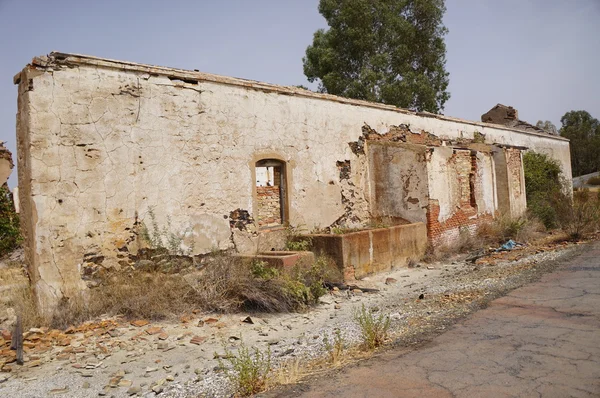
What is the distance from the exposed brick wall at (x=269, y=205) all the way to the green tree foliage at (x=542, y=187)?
837cm

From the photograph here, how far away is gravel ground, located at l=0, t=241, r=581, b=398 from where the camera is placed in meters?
4.39

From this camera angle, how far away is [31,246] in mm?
6402

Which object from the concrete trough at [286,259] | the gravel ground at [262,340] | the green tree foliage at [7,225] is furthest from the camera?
the green tree foliage at [7,225]

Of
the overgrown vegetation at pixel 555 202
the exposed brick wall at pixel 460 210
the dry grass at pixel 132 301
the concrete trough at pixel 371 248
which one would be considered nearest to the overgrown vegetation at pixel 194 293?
the dry grass at pixel 132 301

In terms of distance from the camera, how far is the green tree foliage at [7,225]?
39.7ft

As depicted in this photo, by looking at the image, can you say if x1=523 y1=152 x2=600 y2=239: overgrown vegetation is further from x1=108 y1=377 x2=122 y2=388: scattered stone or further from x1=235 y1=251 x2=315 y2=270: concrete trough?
x1=108 y1=377 x2=122 y2=388: scattered stone

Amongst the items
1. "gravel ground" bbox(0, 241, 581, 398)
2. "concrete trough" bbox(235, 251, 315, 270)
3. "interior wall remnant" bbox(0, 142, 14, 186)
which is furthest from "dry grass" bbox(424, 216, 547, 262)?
"interior wall remnant" bbox(0, 142, 14, 186)

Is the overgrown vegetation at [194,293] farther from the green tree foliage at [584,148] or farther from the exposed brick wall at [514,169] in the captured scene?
the green tree foliage at [584,148]

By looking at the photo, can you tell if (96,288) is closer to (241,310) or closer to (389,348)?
(241,310)

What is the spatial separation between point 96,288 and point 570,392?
19.5ft

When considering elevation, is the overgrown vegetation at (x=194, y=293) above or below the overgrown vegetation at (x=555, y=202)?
below

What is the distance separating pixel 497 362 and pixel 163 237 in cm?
530

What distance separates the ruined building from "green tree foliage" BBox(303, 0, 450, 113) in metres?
11.1

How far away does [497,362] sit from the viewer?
3953 mm
